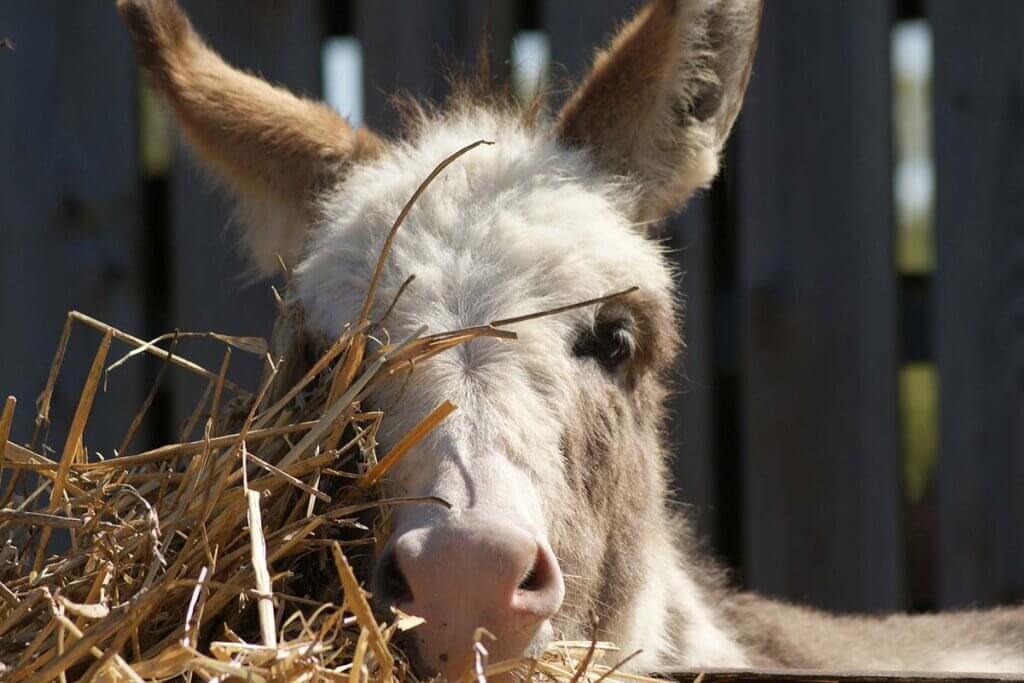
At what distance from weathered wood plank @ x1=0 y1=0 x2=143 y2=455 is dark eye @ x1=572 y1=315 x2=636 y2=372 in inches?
95.3

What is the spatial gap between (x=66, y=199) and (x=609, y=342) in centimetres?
265

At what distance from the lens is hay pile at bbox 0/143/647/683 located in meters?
1.39

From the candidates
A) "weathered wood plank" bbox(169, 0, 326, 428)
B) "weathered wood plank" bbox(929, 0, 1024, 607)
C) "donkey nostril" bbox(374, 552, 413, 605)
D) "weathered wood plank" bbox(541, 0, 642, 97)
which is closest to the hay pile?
"donkey nostril" bbox(374, 552, 413, 605)

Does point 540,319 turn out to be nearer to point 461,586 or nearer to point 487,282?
point 487,282

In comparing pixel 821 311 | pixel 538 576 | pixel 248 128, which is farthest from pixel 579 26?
pixel 538 576

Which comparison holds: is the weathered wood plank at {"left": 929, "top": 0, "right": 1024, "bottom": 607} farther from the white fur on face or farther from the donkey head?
the white fur on face

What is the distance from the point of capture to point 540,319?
1986mm

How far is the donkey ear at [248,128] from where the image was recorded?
2.58 m

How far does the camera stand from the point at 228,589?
1.50 m

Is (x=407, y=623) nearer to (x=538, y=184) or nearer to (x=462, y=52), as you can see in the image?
(x=538, y=184)

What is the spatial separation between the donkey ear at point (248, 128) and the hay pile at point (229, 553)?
2.85 feet

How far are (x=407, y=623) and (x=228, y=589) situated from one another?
0.25 meters

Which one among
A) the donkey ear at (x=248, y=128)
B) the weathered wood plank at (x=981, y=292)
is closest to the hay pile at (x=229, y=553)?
the donkey ear at (x=248, y=128)

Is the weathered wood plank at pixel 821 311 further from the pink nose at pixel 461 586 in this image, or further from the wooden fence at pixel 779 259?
the pink nose at pixel 461 586
